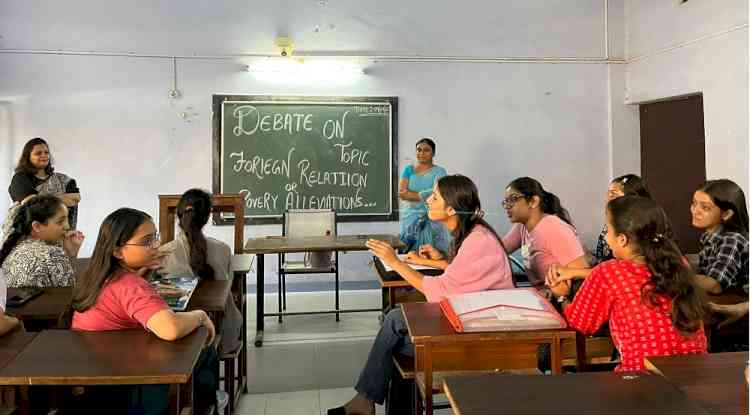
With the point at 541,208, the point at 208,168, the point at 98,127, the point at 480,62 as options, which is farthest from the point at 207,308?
the point at 480,62

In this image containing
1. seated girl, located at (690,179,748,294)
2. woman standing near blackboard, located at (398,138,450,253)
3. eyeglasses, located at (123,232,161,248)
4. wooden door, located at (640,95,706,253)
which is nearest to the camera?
eyeglasses, located at (123,232,161,248)

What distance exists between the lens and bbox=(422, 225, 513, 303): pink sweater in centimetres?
216

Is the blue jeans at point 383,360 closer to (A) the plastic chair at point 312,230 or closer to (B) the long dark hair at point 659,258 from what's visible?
(B) the long dark hair at point 659,258

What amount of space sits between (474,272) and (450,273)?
0.30ft

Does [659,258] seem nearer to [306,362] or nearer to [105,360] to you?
[105,360]

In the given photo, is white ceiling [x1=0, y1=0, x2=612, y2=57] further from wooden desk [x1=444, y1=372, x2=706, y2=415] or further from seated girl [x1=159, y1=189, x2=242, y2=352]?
wooden desk [x1=444, y1=372, x2=706, y2=415]

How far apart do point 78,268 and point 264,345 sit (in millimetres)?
1165

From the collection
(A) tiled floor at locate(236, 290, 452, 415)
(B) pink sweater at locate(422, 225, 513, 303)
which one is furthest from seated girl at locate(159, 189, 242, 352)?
(B) pink sweater at locate(422, 225, 513, 303)

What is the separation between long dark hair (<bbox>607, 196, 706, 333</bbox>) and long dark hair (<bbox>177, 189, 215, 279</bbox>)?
1739 mm

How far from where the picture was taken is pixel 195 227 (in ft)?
8.57

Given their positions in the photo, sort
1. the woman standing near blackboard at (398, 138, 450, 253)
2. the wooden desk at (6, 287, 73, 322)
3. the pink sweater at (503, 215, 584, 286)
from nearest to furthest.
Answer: the wooden desk at (6, 287, 73, 322)
the pink sweater at (503, 215, 584, 286)
the woman standing near blackboard at (398, 138, 450, 253)

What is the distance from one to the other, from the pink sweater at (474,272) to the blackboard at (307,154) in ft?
10.00

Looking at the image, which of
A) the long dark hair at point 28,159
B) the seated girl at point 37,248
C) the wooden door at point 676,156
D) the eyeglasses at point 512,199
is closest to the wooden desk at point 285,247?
the eyeglasses at point 512,199

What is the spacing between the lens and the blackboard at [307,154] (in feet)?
16.6
